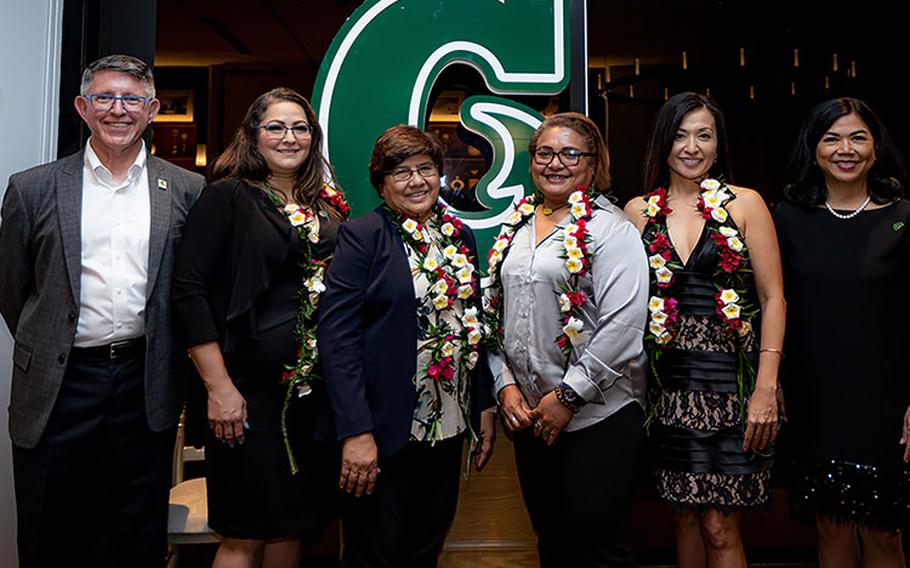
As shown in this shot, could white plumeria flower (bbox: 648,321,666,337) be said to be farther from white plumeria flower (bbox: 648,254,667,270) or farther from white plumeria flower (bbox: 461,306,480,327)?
white plumeria flower (bbox: 461,306,480,327)

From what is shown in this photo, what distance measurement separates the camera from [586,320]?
6.59 ft

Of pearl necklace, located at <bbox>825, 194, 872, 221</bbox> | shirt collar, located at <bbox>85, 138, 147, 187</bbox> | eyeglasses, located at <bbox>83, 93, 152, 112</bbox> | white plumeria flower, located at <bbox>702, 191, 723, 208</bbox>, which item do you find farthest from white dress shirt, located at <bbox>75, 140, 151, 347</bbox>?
pearl necklace, located at <bbox>825, 194, 872, 221</bbox>

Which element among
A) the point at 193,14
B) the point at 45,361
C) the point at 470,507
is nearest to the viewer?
the point at 45,361

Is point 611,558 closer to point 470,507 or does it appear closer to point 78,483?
point 470,507

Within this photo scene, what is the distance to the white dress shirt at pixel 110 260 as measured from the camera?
6.51ft

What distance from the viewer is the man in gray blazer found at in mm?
1955

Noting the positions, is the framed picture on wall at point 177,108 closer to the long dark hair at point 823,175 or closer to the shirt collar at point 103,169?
the shirt collar at point 103,169

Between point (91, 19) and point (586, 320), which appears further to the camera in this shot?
point (91, 19)

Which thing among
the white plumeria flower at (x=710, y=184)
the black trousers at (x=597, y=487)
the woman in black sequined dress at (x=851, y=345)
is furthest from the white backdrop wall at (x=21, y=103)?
the woman in black sequined dress at (x=851, y=345)

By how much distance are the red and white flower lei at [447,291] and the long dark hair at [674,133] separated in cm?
72

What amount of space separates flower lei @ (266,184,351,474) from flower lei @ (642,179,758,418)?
3.33ft

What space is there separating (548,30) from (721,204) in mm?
1199

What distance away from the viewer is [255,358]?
1.97 m

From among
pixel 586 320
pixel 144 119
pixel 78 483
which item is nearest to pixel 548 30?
pixel 586 320
